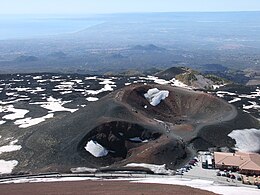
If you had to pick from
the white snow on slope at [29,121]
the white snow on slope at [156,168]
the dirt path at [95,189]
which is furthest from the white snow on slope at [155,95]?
the dirt path at [95,189]

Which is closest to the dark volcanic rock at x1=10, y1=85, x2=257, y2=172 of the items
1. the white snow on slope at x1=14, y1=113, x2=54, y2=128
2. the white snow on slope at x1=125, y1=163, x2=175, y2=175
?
the white snow on slope at x1=125, y1=163, x2=175, y2=175

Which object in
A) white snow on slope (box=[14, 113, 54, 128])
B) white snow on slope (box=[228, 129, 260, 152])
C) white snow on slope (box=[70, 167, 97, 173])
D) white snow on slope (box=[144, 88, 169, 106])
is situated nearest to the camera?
white snow on slope (box=[70, 167, 97, 173])

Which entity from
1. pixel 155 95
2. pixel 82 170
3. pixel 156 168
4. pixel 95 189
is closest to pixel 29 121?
pixel 155 95

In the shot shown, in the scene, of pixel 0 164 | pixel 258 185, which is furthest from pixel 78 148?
pixel 258 185

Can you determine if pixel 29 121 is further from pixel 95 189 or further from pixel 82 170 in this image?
pixel 95 189

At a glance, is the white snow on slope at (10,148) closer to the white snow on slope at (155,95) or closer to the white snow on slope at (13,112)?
the white snow on slope at (13,112)

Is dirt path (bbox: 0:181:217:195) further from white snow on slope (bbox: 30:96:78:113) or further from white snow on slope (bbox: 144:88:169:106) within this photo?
white snow on slope (bbox: 30:96:78:113)

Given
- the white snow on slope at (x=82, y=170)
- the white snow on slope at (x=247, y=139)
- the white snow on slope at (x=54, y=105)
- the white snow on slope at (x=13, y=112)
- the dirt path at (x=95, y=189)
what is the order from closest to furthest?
the dirt path at (x=95, y=189)
the white snow on slope at (x=82, y=170)
the white snow on slope at (x=247, y=139)
the white snow on slope at (x=13, y=112)
the white snow on slope at (x=54, y=105)
